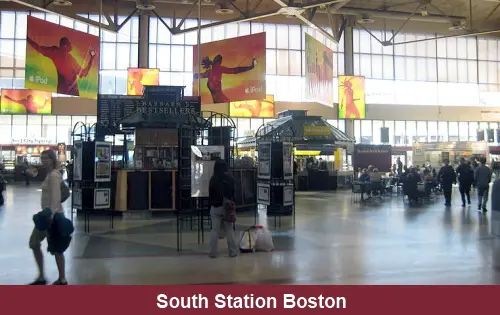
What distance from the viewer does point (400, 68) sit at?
38.2 metres

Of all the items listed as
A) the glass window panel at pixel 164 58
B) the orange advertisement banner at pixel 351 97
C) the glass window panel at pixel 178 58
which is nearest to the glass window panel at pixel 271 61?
the orange advertisement banner at pixel 351 97

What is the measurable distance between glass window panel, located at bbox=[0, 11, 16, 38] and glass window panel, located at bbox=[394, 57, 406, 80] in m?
31.3

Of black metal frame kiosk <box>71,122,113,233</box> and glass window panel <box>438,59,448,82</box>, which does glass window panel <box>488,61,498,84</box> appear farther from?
black metal frame kiosk <box>71,122,113,233</box>

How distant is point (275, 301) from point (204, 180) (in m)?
4.01

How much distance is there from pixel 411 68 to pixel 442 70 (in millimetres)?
3040

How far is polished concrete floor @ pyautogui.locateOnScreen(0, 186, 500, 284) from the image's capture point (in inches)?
217

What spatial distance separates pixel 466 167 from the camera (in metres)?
13.4

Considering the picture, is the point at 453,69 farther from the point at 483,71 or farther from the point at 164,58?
the point at 164,58

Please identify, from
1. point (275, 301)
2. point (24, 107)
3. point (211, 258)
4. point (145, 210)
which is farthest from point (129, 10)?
point (275, 301)

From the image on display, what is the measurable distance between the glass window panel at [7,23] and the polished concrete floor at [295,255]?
27.8 meters

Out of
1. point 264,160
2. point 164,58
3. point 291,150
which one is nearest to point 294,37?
point 164,58

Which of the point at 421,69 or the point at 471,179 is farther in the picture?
the point at 421,69

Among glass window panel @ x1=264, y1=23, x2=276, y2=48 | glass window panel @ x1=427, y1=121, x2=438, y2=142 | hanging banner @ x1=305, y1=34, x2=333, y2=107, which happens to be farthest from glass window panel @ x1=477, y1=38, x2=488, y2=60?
hanging banner @ x1=305, y1=34, x2=333, y2=107

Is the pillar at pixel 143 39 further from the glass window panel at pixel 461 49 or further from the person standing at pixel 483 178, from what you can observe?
the glass window panel at pixel 461 49
